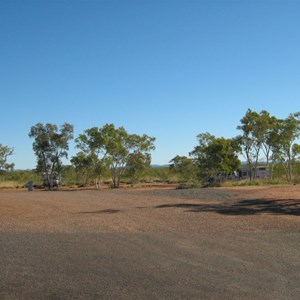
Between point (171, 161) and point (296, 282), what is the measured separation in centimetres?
5055

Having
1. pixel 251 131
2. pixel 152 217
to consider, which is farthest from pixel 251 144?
pixel 152 217

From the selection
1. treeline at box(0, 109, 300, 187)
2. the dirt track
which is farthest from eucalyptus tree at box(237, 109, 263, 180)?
the dirt track

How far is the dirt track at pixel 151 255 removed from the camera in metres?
5.81

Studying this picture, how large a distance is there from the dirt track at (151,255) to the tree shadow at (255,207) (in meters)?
0.31

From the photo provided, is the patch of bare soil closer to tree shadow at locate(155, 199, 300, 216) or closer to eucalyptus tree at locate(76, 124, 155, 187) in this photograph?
tree shadow at locate(155, 199, 300, 216)

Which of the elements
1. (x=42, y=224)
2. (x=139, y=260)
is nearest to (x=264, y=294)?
(x=139, y=260)

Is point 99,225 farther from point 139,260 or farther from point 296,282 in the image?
point 296,282

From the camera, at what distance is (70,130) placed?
135ft

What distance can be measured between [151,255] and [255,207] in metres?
9.53

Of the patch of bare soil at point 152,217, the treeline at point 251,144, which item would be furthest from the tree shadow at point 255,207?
the treeline at point 251,144

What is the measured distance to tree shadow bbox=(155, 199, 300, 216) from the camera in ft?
48.9

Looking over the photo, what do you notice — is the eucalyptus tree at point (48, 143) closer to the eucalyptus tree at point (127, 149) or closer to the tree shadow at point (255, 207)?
the eucalyptus tree at point (127, 149)

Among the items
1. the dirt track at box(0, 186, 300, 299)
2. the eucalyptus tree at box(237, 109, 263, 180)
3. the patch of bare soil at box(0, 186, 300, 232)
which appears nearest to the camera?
the dirt track at box(0, 186, 300, 299)

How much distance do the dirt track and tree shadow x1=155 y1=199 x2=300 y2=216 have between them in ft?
1.03
